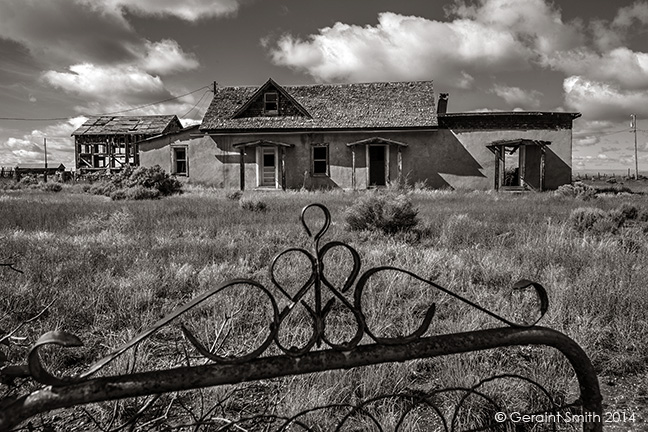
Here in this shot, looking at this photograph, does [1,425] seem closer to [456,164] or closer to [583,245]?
[583,245]

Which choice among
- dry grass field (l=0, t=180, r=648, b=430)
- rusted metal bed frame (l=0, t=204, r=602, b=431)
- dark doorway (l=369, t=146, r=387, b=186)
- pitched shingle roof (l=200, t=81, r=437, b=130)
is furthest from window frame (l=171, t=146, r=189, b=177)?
rusted metal bed frame (l=0, t=204, r=602, b=431)

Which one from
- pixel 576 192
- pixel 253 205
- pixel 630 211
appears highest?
pixel 576 192

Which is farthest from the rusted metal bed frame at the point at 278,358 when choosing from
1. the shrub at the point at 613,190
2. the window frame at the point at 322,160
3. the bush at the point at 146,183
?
the shrub at the point at 613,190

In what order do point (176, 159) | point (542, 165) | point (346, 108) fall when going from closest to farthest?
point (542, 165)
point (346, 108)
point (176, 159)

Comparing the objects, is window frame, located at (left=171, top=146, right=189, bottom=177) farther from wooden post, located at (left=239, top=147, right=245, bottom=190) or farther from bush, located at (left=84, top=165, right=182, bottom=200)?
wooden post, located at (left=239, top=147, right=245, bottom=190)

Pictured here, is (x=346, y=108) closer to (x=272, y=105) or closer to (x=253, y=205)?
(x=272, y=105)

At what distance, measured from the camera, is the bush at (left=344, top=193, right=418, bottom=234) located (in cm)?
785

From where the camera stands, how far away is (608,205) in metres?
11.9

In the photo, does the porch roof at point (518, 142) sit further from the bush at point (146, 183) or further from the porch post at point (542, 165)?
the bush at point (146, 183)

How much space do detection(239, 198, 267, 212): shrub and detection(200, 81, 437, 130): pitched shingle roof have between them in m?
9.47

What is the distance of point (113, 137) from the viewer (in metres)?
34.6

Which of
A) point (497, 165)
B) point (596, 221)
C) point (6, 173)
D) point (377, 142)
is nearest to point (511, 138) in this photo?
point (497, 165)

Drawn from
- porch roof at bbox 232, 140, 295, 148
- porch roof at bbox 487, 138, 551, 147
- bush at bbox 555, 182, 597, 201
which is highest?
porch roof at bbox 232, 140, 295, 148

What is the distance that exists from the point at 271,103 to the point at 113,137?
20.3 meters
